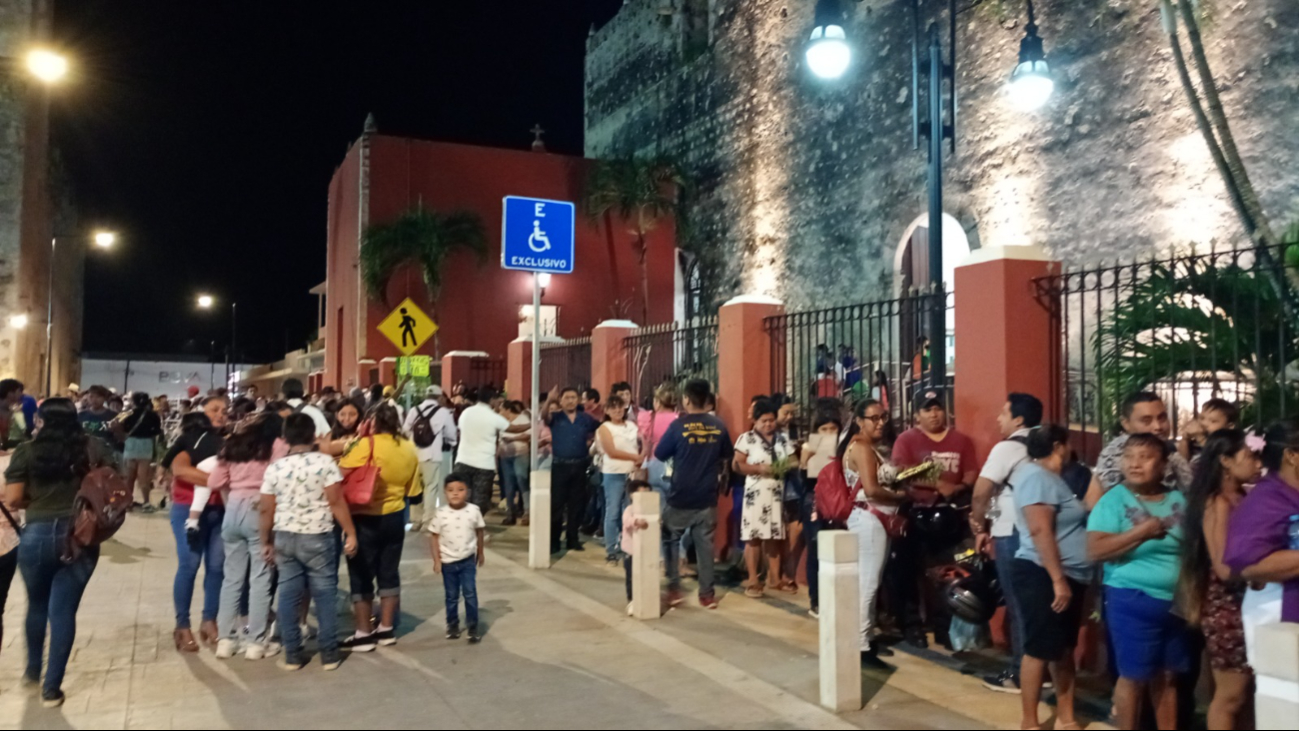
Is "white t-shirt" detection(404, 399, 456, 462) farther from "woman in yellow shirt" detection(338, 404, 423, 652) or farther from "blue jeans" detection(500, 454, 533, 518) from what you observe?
"woman in yellow shirt" detection(338, 404, 423, 652)

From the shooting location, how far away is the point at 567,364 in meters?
15.5

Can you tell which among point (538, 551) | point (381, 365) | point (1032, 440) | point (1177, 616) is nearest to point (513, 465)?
point (538, 551)

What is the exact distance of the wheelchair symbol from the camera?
389 inches

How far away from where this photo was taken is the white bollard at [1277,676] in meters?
3.93

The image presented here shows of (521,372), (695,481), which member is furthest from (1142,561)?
(521,372)

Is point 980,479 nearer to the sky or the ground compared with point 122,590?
nearer to the sky

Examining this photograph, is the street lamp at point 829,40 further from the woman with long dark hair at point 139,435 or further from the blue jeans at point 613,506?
the woman with long dark hair at point 139,435

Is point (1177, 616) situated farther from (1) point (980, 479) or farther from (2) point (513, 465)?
(2) point (513, 465)

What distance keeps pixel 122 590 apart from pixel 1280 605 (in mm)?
8661

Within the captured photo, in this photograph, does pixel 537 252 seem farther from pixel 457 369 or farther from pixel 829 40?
pixel 457 369

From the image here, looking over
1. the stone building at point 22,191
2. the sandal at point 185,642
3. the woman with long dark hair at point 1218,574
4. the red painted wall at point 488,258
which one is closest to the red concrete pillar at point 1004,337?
the woman with long dark hair at point 1218,574

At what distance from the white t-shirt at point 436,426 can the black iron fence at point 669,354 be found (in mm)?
2295

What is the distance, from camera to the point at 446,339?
79.2 ft

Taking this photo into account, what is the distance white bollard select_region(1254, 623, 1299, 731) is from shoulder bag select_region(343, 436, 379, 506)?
508cm
